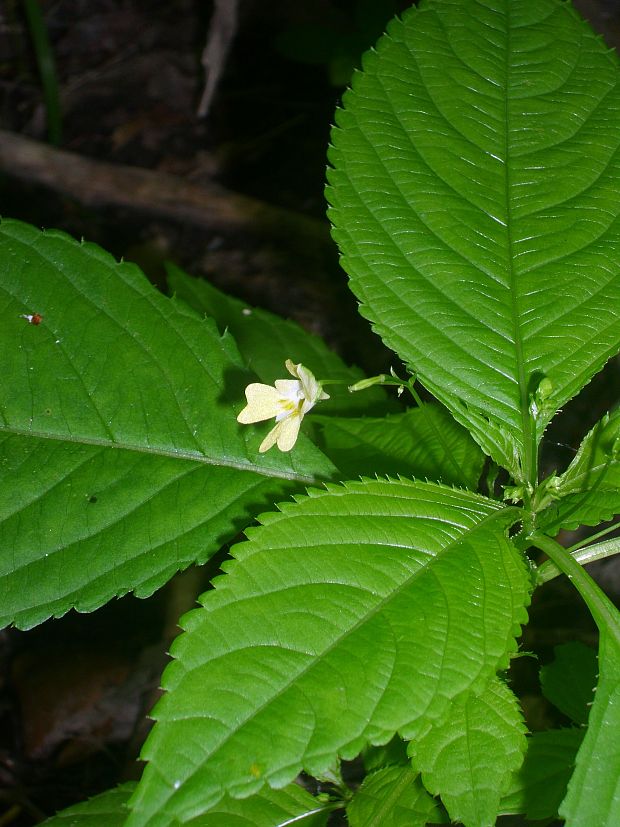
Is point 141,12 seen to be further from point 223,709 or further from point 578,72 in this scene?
point 223,709

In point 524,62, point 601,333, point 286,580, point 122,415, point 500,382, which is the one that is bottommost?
point 122,415

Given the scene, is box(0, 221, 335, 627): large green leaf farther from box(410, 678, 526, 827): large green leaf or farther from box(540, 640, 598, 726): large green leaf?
box(540, 640, 598, 726): large green leaf

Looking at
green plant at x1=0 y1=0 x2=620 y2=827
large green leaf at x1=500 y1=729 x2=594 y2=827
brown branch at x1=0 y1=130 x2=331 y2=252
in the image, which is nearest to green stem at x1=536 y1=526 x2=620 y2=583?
green plant at x1=0 y1=0 x2=620 y2=827

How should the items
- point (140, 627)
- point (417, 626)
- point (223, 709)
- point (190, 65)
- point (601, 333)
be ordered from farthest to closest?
point (190, 65) < point (140, 627) < point (601, 333) < point (417, 626) < point (223, 709)

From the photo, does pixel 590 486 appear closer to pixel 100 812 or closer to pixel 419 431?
pixel 419 431

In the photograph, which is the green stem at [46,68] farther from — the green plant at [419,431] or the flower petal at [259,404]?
the flower petal at [259,404]

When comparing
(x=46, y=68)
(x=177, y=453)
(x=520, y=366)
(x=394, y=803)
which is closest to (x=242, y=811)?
(x=394, y=803)

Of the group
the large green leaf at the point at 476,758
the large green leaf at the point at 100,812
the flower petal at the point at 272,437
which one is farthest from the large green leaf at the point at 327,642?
the large green leaf at the point at 100,812

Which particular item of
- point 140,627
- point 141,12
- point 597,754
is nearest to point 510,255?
point 597,754
